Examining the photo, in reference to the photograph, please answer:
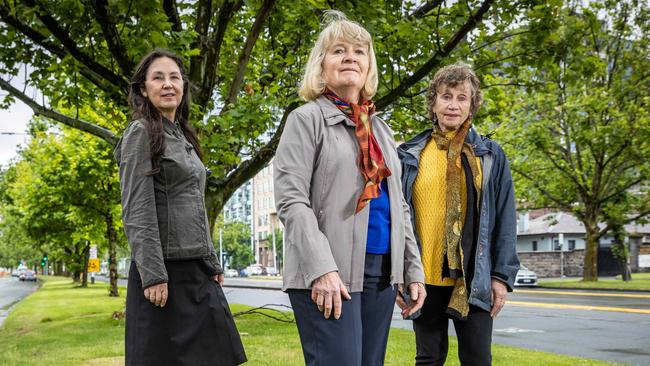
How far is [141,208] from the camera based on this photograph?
326 centimetres

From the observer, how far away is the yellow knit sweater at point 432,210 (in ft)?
12.0

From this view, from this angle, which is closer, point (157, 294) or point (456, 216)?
point (157, 294)

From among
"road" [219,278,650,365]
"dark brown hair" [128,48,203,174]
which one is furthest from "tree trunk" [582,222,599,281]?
"dark brown hair" [128,48,203,174]

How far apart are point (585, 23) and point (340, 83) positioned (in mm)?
8621

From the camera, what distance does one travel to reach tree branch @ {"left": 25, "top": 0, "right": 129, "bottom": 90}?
27.7 feet

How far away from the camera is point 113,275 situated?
27297mm

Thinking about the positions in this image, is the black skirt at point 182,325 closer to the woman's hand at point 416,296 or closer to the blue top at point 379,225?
the woman's hand at point 416,296

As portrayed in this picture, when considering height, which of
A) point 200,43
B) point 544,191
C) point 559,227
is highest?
point 200,43

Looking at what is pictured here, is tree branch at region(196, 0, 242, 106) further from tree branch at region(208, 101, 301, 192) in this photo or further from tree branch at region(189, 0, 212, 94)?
tree branch at region(208, 101, 301, 192)

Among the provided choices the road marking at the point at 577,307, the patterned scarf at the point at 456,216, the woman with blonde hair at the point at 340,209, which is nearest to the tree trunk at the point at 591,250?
the road marking at the point at 577,307

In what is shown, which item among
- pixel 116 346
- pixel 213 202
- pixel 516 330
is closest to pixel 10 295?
pixel 213 202

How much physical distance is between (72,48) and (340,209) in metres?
7.50

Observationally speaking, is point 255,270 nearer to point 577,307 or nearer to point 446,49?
point 577,307

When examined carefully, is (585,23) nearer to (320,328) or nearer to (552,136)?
(320,328)
